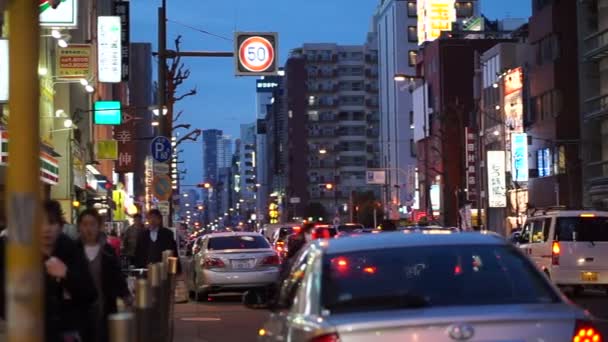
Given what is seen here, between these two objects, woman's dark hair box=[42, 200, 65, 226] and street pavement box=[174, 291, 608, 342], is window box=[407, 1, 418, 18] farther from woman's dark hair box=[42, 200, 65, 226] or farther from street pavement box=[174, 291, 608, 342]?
woman's dark hair box=[42, 200, 65, 226]

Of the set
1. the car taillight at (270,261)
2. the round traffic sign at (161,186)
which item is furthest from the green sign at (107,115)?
the car taillight at (270,261)

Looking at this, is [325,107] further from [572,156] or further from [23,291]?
[23,291]

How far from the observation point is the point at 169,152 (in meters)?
30.0

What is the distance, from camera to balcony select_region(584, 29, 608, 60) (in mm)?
55862

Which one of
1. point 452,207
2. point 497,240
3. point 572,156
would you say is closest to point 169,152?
point 497,240

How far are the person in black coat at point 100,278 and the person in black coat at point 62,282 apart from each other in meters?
0.31

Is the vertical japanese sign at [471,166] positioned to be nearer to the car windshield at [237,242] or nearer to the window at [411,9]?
the window at [411,9]

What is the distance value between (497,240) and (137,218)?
1589cm

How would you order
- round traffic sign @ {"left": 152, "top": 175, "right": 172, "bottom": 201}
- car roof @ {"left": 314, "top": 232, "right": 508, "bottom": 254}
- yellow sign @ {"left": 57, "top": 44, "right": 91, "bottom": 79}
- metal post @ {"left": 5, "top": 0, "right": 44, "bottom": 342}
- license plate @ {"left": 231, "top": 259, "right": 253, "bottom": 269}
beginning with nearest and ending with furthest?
1. metal post @ {"left": 5, "top": 0, "right": 44, "bottom": 342}
2. car roof @ {"left": 314, "top": 232, "right": 508, "bottom": 254}
3. license plate @ {"left": 231, "top": 259, "right": 253, "bottom": 269}
4. round traffic sign @ {"left": 152, "top": 175, "right": 172, "bottom": 201}
5. yellow sign @ {"left": 57, "top": 44, "right": 91, "bottom": 79}

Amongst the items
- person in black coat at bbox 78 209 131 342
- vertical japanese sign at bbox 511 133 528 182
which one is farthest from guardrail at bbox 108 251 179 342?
vertical japanese sign at bbox 511 133 528 182

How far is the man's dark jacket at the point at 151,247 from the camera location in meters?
18.5

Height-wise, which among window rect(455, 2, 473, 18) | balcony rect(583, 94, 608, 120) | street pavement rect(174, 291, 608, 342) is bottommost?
street pavement rect(174, 291, 608, 342)

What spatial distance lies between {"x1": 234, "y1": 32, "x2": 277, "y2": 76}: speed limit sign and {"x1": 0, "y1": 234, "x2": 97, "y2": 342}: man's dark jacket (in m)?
17.3

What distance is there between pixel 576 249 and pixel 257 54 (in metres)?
8.12
